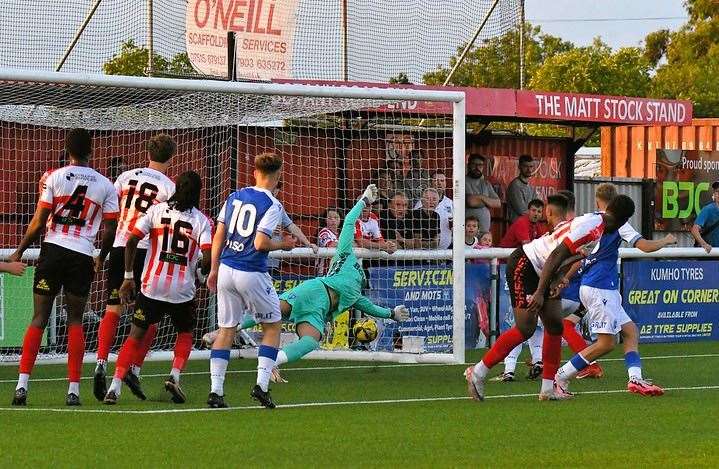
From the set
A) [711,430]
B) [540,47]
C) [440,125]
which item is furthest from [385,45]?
[540,47]

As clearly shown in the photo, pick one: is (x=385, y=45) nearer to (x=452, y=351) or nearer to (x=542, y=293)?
(x=452, y=351)

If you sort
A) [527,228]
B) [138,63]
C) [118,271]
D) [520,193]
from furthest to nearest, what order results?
[138,63] → [520,193] → [527,228] → [118,271]

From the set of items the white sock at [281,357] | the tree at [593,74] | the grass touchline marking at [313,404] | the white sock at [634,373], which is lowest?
the grass touchline marking at [313,404]

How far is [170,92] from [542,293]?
5323mm

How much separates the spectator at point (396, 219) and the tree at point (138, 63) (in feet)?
13.9

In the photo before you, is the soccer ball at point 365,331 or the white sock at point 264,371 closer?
the white sock at point 264,371

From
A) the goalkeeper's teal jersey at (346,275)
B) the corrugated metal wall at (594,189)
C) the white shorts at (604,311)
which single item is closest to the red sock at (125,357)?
the goalkeeper's teal jersey at (346,275)

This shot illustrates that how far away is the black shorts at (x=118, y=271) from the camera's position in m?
13.3

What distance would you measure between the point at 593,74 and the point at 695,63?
37.9ft

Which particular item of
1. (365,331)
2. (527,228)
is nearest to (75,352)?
(365,331)

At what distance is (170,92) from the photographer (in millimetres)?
16047

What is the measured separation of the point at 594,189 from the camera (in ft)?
81.6

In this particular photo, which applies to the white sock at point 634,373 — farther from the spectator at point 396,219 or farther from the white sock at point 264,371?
the spectator at point 396,219

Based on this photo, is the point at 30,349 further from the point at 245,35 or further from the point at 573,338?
the point at 245,35
